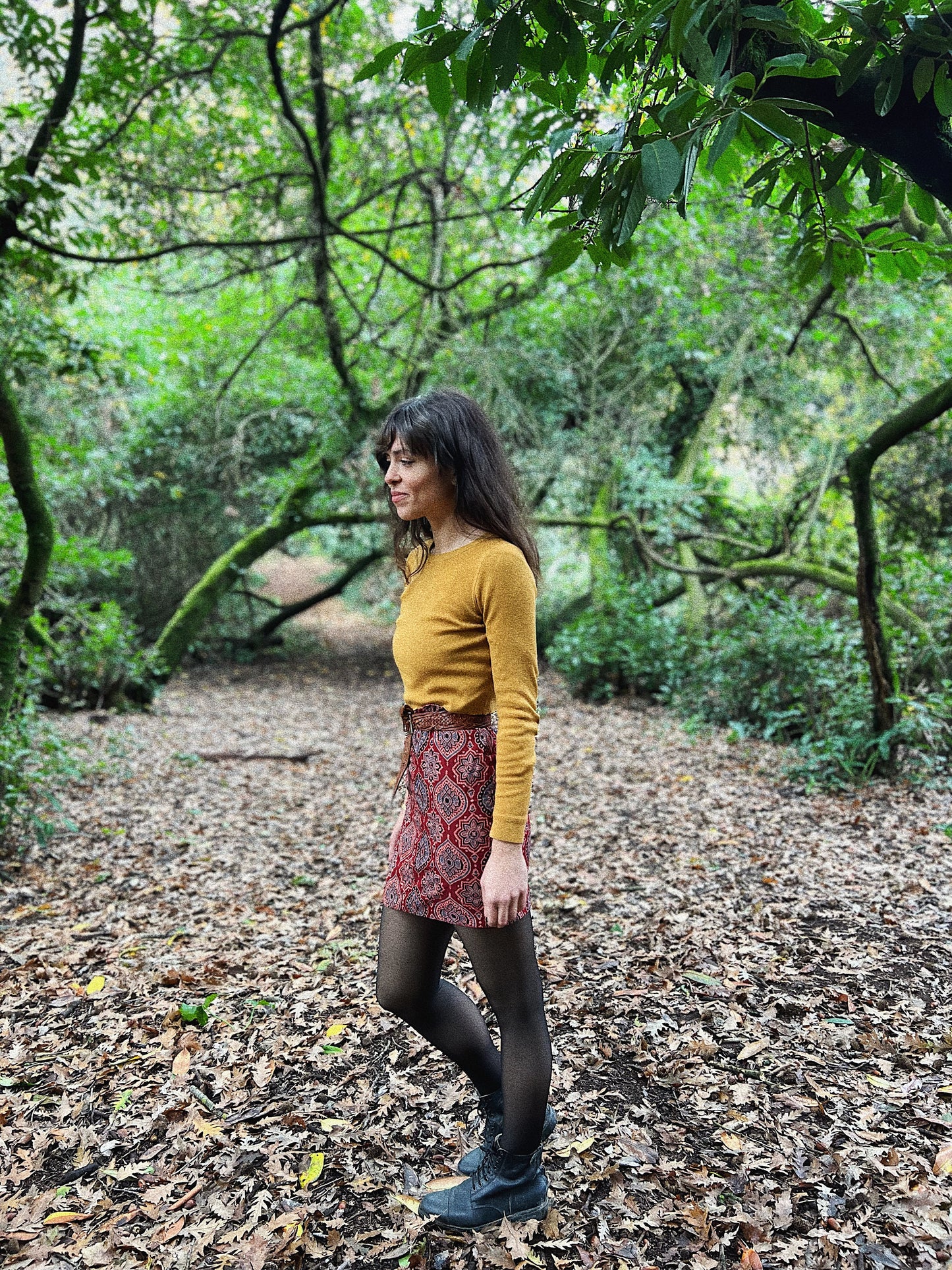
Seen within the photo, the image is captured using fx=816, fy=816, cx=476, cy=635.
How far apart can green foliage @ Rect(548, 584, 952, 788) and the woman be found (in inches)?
149

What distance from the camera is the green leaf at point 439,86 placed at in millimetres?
1638

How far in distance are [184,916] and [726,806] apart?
296 centimetres

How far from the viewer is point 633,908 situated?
3.37 meters

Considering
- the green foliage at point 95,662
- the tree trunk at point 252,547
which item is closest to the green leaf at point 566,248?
the green foliage at point 95,662

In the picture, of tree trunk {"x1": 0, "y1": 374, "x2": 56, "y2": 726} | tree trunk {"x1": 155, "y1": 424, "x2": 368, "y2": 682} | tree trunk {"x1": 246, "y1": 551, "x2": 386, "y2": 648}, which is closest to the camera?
tree trunk {"x1": 0, "y1": 374, "x2": 56, "y2": 726}

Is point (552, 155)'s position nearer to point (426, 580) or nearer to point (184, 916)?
point (426, 580)

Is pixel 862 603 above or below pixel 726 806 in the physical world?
above

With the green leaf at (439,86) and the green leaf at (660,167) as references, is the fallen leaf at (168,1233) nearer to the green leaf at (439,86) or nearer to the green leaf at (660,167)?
the green leaf at (660,167)

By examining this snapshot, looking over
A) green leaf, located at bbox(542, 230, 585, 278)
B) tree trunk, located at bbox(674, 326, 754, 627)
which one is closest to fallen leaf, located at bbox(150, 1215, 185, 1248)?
green leaf, located at bbox(542, 230, 585, 278)

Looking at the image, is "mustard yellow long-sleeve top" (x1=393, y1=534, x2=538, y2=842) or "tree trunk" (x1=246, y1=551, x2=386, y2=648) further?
"tree trunk" (x1=246, y1=551, x2=386, y2=648)

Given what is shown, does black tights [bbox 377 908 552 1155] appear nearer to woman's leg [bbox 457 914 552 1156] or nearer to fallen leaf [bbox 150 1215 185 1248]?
woman's leg [bbox 457 914 552 1156]

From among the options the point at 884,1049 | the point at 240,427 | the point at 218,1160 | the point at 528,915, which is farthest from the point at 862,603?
the point at 240,427

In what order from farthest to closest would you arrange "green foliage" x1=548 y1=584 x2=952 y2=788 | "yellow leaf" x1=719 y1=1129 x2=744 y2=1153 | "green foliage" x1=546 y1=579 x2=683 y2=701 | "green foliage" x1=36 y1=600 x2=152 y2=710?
"green foliage" x1=546 y1=579 x2=683 y2=701 → "green foliage" x1=36 y1=600 x2=152 y2=710 → "green foliage" x1=548 y1=584 x2=952 y2=788 → "yellow leaf" x1=719 y1=1129 x2=744 y2=1153

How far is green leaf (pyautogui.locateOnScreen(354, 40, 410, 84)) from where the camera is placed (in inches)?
60.7
